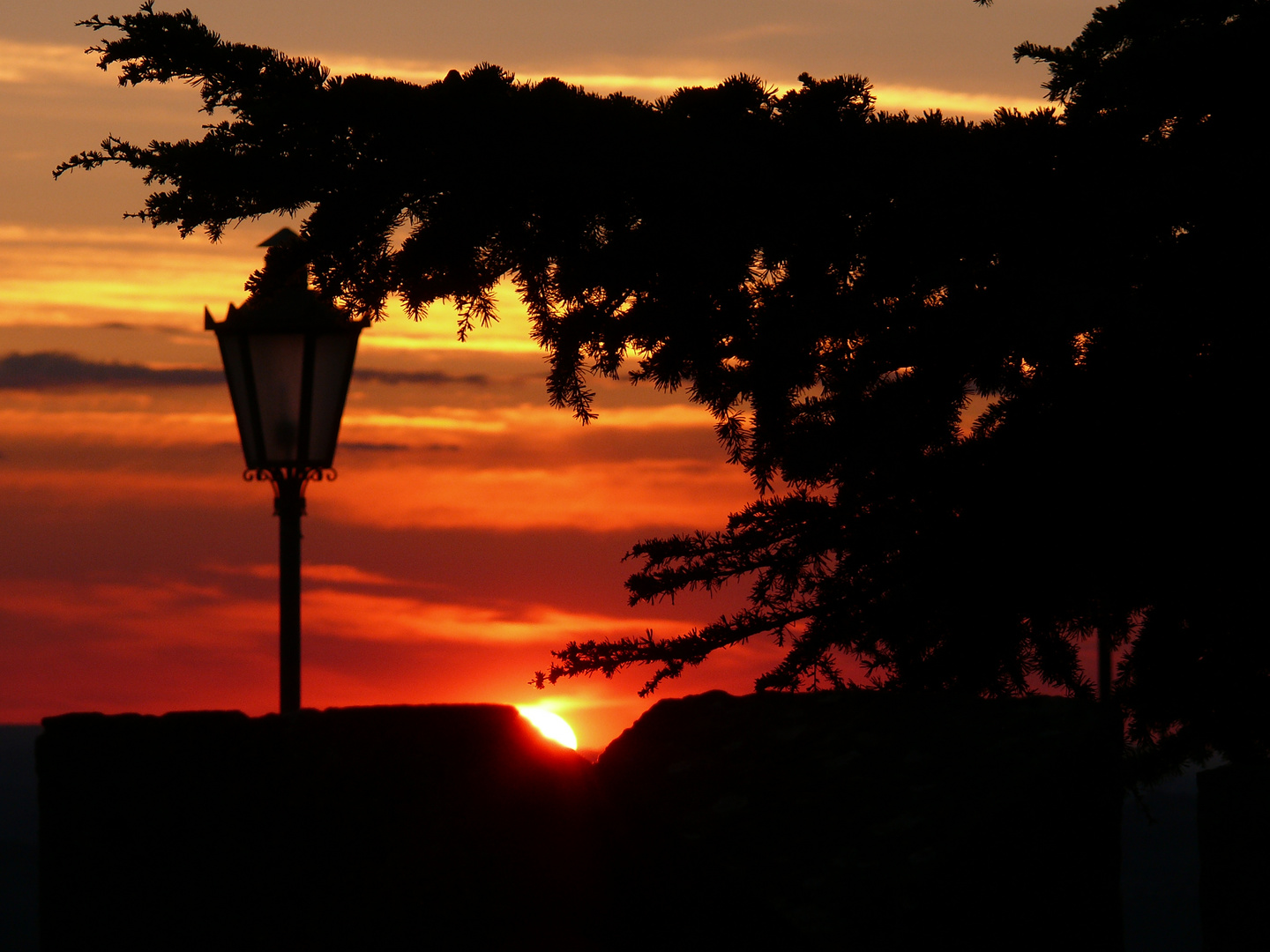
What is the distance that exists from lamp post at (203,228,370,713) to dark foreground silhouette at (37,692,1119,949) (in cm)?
486

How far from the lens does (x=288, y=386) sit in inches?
272

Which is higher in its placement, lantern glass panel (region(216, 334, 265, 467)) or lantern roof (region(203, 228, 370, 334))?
lantern roof (region(203, 228, 370, 334))

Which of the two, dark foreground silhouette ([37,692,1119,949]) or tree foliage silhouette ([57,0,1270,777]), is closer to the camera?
dark foreground silhouette ([37,692,1119,949])

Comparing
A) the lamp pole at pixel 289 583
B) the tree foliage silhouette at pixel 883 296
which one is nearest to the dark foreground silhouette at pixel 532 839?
the tree foliage silhouette at pixel 883 296

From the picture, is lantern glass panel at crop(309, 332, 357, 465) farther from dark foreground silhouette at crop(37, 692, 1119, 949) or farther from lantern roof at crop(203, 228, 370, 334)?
dark foreground silhouette at crop(37, 692, 1119, 949)

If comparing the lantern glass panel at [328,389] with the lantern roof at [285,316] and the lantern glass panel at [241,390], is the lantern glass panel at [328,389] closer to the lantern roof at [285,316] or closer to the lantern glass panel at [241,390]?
the lantern roof at [285,316]

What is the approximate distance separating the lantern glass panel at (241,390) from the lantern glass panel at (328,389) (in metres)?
0.31

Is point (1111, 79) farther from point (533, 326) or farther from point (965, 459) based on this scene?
point (533, 326)

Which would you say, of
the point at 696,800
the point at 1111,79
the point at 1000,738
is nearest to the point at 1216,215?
the point at 1111,79

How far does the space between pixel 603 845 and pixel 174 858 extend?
0.68 metres

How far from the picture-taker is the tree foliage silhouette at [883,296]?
445 cm

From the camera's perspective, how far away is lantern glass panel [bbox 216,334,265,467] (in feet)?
22.7

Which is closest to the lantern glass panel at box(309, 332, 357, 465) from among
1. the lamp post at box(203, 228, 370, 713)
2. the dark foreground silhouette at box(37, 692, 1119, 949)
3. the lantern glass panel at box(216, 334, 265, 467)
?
the lamp post at box(203, 228, 370, 713)

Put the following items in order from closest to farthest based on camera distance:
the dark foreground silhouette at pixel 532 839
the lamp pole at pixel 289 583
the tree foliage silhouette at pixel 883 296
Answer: the dark foreground silhouette at pixel 532 839, the tree foliage silhouette at pixel 883 296, the lamp pole at pixel 289 583
